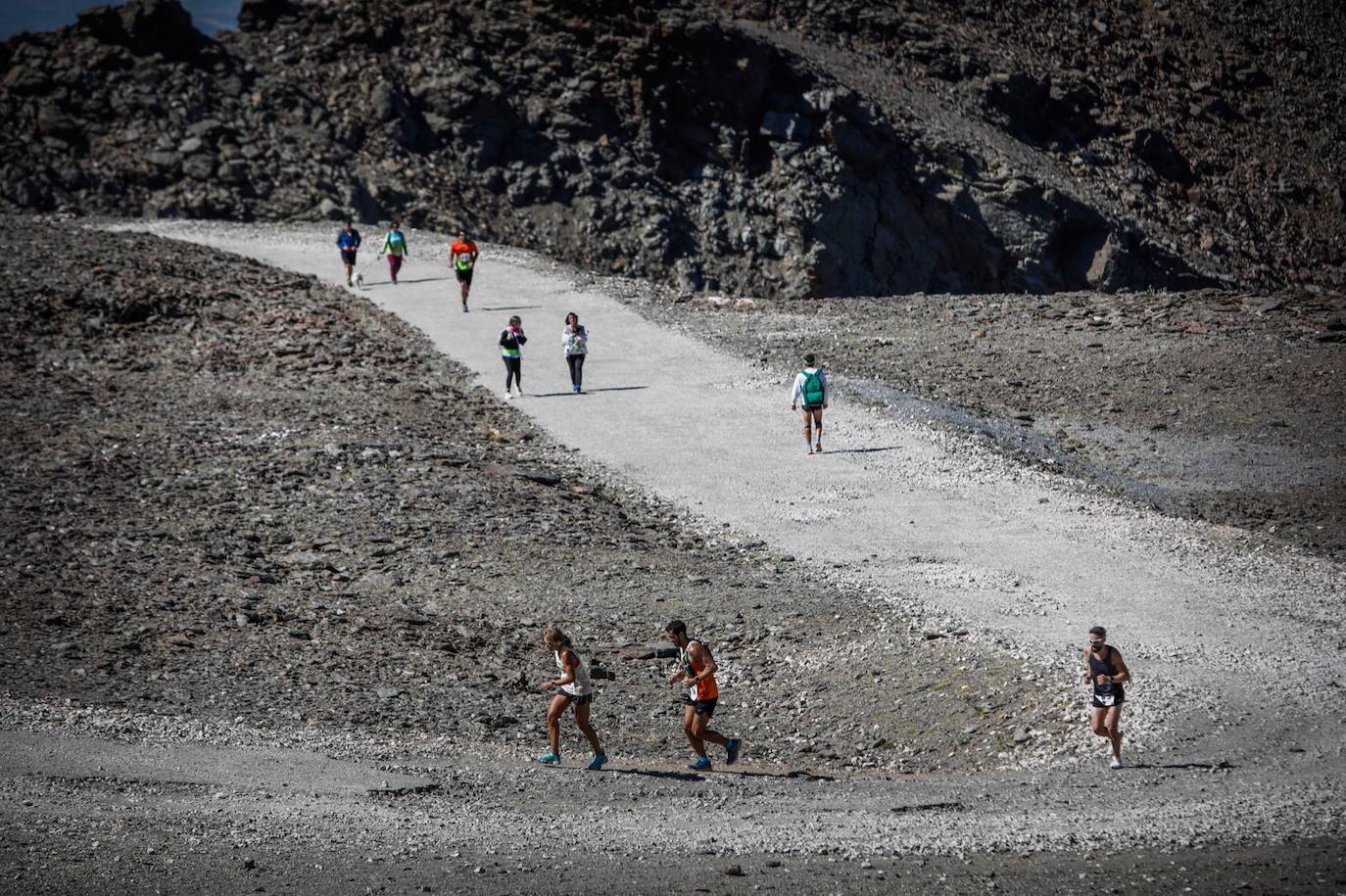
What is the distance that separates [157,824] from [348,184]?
41.2 metres

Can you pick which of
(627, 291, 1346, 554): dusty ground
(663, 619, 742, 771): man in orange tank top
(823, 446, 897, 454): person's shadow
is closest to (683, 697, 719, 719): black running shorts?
(663, 619, 742, 771): man in orange tank top

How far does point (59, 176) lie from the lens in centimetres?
4459

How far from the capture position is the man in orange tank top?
34.9 feet

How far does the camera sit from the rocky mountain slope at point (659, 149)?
4781cm

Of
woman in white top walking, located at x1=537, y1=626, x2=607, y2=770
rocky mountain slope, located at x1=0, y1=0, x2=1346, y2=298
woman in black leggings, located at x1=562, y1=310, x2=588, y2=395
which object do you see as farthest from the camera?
rocky mountain slope, located at x1=0, y1=0, x2=1346, y2=298

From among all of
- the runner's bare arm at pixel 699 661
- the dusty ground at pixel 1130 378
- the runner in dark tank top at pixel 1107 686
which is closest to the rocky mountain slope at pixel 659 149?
the dusty ground at pixel 1130 378

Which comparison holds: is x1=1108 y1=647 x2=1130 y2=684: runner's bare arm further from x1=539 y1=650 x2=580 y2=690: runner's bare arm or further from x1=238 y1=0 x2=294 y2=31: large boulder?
x1=238 y1=0 x2=294 y2=31: large boulder

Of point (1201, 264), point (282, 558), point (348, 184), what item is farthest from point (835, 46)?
point (282, 558)

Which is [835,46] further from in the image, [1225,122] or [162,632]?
[162,632]

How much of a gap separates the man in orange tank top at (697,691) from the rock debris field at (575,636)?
303 mm

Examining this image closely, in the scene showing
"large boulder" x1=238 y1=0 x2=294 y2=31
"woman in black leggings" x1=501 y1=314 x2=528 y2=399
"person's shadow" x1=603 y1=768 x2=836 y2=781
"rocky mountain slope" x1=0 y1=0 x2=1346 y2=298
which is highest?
"large boulder" x1=238 y1=0 x2=294 y2=31

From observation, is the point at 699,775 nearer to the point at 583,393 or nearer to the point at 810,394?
the point at 810,394

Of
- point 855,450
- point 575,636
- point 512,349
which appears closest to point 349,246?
point 512,349

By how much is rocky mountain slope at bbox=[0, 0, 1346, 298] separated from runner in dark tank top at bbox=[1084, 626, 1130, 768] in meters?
39.0
